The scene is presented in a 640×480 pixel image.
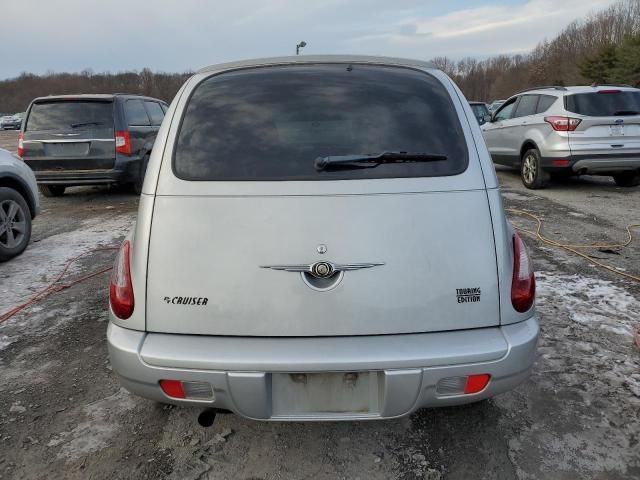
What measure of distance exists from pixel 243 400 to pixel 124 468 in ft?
2.53

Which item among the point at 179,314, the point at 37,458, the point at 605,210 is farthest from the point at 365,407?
the point at 605,210

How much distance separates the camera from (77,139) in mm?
7781

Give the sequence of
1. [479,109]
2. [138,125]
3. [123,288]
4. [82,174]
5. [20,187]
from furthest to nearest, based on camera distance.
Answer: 1. [479,109]
2. [138,125]
3. [82,174]
4. [20,187]
5. [123,288]

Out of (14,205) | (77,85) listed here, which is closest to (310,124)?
(14,205)

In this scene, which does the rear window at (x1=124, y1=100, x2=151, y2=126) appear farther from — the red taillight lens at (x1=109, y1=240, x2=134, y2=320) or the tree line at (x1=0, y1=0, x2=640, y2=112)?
the tree line at (x1=0, y1=0, x2=640, y2=112)

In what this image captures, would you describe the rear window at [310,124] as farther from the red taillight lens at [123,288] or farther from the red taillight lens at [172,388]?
the red taillight lens at [172,388]

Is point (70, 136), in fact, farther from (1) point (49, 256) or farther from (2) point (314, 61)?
(2) point (314, 61)

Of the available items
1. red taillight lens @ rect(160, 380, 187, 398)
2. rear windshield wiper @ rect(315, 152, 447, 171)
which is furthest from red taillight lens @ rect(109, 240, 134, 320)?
rear windshield wiper @ rect(315, 152, 447, 171)

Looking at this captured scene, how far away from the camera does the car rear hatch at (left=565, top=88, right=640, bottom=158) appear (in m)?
7.83

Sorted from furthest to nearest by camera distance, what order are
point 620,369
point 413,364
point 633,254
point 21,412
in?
point 633,254 < point 620,369 < point 21,412 < point 413,364

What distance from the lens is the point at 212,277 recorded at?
6.21 ft

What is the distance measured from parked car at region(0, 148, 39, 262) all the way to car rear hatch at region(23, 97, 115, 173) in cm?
228

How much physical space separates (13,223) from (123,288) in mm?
4089

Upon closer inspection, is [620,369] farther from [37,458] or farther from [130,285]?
[37,458]
